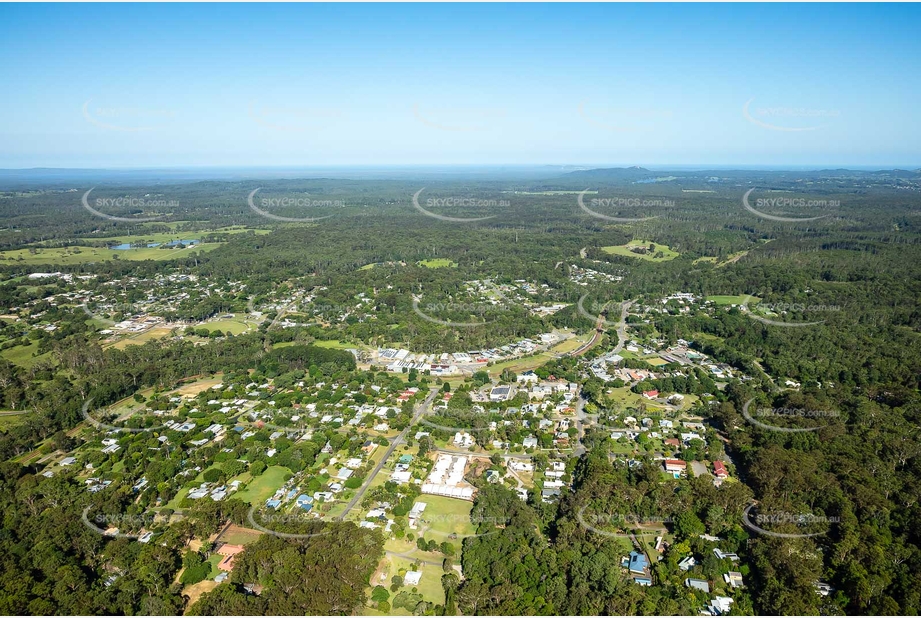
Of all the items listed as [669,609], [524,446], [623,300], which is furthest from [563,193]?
[669,609]

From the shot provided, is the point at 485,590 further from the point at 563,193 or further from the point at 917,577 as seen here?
the point at 563,193

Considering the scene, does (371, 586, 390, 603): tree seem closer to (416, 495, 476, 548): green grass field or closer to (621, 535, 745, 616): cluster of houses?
(416, 495, 476, 548): green grass field

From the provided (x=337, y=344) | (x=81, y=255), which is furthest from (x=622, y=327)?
(x=81, y=255)

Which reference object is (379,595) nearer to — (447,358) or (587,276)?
(447,358)

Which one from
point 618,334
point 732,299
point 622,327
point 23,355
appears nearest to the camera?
point 23,355

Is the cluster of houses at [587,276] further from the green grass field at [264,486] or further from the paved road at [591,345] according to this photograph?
the green grass field at [264,486]

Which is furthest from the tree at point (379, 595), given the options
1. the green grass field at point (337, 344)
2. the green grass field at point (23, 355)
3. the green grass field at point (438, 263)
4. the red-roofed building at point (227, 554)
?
the green grass field at point (438, 263)
